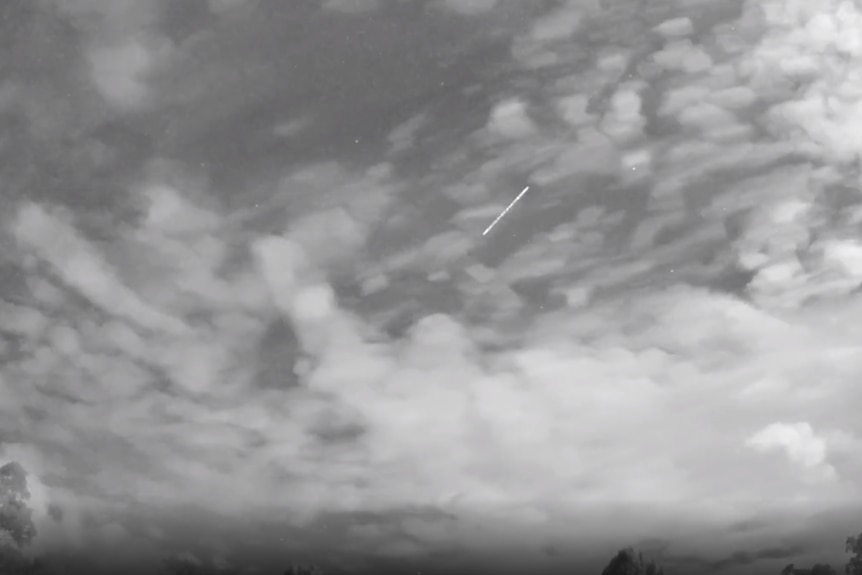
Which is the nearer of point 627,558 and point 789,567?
point 627,558

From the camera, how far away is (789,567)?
344ft

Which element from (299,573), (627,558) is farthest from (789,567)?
(299,573)

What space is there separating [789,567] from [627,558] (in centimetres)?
4304

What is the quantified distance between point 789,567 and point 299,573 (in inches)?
3906

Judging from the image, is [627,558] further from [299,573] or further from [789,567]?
[299,573]

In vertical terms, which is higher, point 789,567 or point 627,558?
point 627,558

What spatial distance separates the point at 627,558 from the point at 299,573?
208 feet

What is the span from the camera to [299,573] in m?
105

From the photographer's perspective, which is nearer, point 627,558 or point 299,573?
point 627,558

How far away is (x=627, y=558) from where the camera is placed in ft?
292
